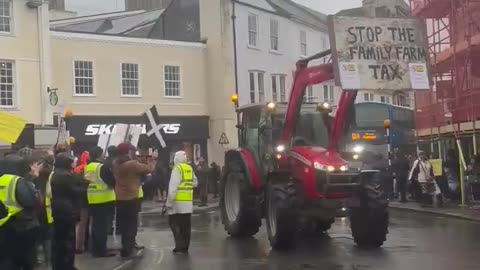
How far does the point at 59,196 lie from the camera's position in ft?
33.5

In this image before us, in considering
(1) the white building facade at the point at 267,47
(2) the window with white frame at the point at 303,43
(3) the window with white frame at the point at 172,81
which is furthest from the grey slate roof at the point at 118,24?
(2) the window with white frame at the point at 303,43

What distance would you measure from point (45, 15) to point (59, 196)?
22919 millimetres

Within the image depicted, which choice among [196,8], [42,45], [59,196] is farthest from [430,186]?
[196,8]

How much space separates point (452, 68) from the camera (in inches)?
1024

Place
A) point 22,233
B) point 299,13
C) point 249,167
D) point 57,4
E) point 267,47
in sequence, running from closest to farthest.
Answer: point 22,233, point 249,167, point 267,47, point 299,13, point 57,4

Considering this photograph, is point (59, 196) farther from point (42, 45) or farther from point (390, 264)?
point (42, 45)

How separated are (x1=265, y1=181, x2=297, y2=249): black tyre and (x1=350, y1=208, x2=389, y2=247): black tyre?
3.90 ft

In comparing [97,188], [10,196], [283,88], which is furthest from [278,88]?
[10,196]

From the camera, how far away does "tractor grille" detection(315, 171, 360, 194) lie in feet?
42.1

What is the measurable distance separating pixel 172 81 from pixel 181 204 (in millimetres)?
24427

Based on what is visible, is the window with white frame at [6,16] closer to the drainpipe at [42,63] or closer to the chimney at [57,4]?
the drainpipe at [42,63]

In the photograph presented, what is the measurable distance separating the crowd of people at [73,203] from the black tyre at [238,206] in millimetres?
1830

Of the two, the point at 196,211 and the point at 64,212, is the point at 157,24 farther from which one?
the point at 64,212

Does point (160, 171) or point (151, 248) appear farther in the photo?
point (160, 171)
